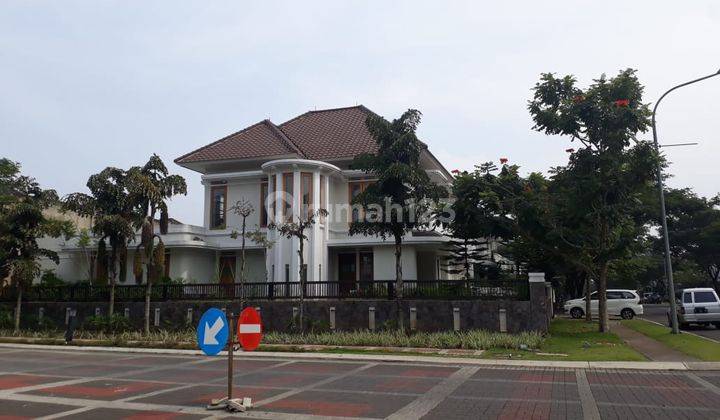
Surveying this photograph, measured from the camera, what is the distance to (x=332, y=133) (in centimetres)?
3156

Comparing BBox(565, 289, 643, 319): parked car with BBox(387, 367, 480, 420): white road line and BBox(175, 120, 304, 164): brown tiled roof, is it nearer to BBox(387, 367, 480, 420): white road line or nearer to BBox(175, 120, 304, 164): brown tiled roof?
BBox(175, 120, 304, 164): brown tiled roof

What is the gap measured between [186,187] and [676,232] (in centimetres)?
4092

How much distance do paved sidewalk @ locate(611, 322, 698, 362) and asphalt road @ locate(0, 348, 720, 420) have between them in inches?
82.2

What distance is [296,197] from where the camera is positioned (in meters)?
25.8

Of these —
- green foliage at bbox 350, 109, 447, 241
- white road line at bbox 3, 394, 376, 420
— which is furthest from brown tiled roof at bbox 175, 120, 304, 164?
white road line at bbox 3, 394, 376, 420

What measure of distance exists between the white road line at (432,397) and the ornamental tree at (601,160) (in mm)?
10370

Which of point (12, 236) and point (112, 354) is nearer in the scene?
point (112, 354)

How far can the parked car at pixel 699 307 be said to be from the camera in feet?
78.3

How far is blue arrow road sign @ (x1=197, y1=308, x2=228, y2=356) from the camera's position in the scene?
8.77 m

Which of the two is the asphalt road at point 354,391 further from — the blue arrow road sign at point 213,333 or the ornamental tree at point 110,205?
the ornamental tree at point 110,205

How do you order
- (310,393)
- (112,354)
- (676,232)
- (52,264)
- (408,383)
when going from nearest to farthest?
(310,393) → (408,383) → (112,354) → (52,264) → (676,232)

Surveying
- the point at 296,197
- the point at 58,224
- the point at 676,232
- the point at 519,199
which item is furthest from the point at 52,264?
the point at 676,232

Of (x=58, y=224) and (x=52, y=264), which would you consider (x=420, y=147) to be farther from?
(x=52, y=264)

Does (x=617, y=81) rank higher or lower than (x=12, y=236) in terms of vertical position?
higher
